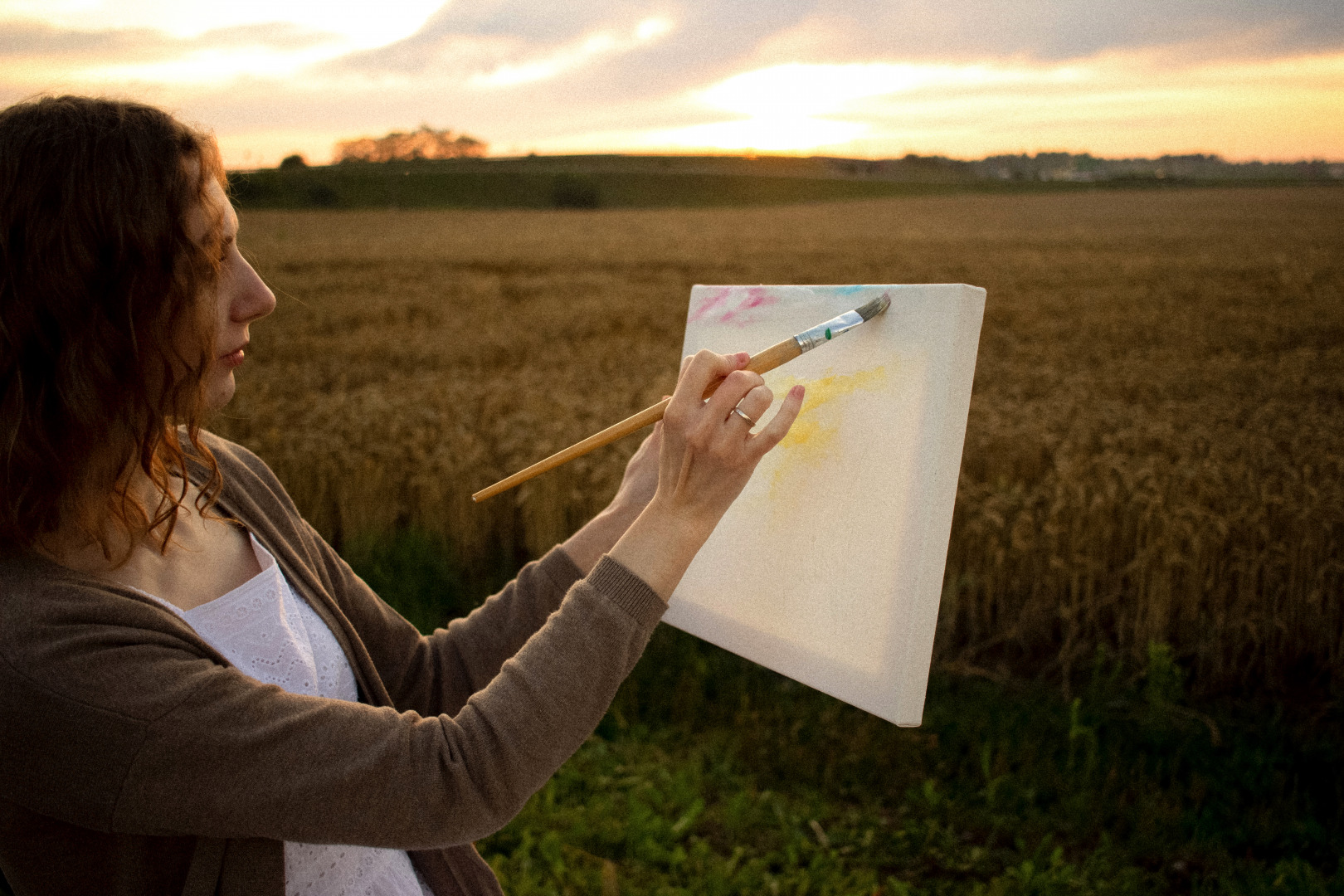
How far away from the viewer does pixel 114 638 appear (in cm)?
100

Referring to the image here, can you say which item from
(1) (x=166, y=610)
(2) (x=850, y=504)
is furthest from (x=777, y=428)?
(1) (x=166, y=610)

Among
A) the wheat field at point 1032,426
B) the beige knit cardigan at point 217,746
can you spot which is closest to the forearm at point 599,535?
the wheat field at point 1032,426

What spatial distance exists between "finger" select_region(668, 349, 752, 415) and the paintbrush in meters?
0.03

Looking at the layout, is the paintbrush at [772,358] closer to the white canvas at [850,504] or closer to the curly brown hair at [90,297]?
the white canvas at [850,504]

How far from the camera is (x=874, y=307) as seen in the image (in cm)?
138

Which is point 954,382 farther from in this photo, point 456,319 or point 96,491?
point 456,319

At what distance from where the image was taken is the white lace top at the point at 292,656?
124 cm

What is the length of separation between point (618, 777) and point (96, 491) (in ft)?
8.49

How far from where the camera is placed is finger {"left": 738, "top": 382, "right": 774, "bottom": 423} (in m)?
1.14

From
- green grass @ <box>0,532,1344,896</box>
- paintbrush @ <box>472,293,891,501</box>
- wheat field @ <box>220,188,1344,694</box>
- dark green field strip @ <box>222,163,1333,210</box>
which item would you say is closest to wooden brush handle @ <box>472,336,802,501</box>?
paintbrush @ <box>472,293,891,501</box>

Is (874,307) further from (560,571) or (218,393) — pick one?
(218,393)

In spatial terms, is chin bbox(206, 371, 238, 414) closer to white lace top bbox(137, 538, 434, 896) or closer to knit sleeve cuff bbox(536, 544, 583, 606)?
white lace top bbox(137, 538, 434, 896)

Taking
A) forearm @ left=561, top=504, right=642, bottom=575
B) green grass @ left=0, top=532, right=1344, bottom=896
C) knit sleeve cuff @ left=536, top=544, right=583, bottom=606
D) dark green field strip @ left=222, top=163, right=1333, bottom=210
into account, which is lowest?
green grass @ left=0, top=532, right=1344, bottom=896

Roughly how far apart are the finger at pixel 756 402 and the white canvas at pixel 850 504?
10.9 inches
